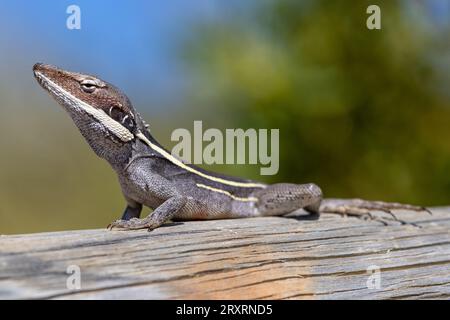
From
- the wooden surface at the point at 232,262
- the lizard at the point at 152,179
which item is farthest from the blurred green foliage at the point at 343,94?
the wooden surface at the point at 232,262

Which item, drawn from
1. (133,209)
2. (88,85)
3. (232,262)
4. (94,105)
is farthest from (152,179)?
(232,262)

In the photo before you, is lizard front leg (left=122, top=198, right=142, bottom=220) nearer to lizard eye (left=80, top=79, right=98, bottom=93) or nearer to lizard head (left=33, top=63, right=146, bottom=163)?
lizard head (left=33, top=63, right=146, bottom=163)

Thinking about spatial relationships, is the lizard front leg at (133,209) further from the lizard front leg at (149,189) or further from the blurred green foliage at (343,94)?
the blurred green foliage at (343,94)

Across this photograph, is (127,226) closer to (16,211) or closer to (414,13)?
(16,211)

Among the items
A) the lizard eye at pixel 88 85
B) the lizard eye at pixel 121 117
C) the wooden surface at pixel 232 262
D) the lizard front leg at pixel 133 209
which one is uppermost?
the lizard eye at pixel 88 85

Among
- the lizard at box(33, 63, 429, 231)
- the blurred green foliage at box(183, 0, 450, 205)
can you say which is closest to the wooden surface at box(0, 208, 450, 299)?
the lizard at box(33, 63, 429, 231)

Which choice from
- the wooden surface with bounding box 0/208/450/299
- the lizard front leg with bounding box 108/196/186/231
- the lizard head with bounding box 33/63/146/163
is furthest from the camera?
the lizard head with bounding box 33/63/146/163
